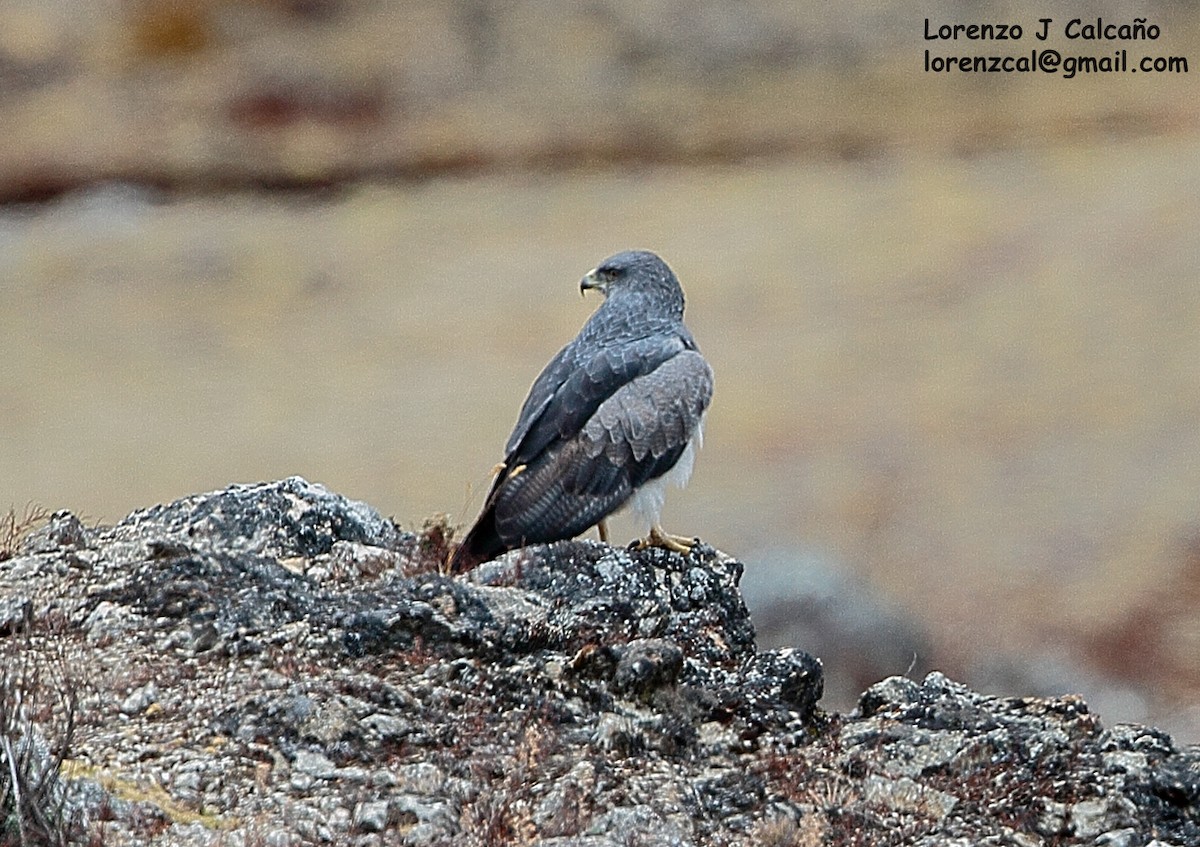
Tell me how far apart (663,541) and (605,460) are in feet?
1.92

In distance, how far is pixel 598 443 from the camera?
976cm

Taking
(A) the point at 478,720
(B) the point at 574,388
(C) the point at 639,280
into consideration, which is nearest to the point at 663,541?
(B) the point at 574,388

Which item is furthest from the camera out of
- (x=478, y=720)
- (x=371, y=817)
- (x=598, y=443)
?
(x=598, y=443)

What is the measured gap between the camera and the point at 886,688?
28.2 feet

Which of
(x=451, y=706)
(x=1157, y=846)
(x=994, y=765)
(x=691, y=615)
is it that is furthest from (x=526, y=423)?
(x=1157, y=846)

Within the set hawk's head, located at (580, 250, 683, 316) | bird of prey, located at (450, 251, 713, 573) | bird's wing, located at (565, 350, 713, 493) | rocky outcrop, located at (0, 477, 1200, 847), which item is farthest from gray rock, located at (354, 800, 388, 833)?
hawk's head, located at (580, 250, 683, 316)

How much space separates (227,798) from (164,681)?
102 cm

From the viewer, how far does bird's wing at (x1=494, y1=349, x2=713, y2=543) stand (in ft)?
31.5

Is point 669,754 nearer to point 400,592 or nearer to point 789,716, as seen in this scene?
point 789,716

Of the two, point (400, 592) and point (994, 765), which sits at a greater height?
point (400, 592)

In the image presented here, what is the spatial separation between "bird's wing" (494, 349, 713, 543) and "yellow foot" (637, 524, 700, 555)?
0.88 feet

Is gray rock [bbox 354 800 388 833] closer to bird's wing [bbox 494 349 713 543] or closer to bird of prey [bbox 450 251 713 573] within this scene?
bird of prey [bbox 450 251 713 573]

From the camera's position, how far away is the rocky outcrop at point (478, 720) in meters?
6.79

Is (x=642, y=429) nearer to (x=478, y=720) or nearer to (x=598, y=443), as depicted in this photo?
(x=598, y=443)
